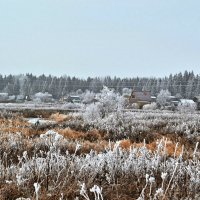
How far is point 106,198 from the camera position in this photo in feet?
13.9

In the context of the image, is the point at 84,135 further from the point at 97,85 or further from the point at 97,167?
the point at 97,85

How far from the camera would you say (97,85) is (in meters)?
136

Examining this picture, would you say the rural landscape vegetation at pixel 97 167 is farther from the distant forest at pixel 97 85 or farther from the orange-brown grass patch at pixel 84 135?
the distant forest at pixel 97 85

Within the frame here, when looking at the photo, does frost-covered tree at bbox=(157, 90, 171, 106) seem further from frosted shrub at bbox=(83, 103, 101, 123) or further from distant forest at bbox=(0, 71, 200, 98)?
frosted shrub at bbox=(83, 103, 101, 123)

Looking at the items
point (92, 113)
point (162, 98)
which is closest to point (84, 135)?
point (92, 113)

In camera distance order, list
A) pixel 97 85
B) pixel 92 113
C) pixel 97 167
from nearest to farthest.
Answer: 1. pixel 97 167
2. pixel 92 113
3. pixel 97 85

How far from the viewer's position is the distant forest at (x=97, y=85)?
114 metres

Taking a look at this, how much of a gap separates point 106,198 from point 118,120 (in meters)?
16.8

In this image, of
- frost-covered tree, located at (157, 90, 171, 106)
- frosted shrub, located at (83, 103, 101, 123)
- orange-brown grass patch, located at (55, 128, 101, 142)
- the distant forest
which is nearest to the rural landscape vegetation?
orange-brown grass patch, located at (55, 128, 101, 142)

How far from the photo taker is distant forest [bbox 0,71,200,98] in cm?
11375

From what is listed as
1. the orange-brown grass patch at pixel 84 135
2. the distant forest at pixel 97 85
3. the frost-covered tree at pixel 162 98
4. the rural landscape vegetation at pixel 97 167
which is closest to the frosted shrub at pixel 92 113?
the rural landscape vegetation at pixel 97 167

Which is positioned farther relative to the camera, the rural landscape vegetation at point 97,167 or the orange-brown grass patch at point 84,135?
the orange-brown grass patch at point 84,135

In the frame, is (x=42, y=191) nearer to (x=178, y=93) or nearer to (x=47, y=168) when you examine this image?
(x=47, y=168)

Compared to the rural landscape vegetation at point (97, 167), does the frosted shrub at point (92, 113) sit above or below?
below
